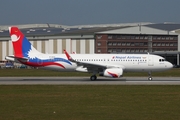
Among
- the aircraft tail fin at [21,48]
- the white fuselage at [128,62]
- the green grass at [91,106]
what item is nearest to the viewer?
the green grass at [91,106]

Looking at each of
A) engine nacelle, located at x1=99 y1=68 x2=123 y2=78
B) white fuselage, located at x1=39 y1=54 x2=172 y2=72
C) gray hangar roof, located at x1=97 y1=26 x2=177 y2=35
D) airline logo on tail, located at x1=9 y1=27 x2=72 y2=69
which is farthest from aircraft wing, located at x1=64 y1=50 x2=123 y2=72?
gray hangar roof, located at x1=97 y1=26 x2=177 y2=35

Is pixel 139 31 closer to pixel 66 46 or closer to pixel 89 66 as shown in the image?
pixel 66 46

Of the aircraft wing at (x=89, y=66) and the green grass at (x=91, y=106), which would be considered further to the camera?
the aircraft wing at (x=89, y=66)

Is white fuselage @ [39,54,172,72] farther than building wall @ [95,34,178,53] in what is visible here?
No

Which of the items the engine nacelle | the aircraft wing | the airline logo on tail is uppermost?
the airline logo on tail

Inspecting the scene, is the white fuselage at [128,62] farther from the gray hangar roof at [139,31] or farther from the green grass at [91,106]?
the gray hangar roof at [139,31]

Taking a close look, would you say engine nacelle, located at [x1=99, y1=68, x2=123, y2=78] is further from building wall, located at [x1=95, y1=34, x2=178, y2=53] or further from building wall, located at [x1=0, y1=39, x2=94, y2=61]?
building wall, located at [x1=95, y1=34, x2=178, y2=53]

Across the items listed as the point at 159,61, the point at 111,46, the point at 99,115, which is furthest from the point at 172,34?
the point at 99,115

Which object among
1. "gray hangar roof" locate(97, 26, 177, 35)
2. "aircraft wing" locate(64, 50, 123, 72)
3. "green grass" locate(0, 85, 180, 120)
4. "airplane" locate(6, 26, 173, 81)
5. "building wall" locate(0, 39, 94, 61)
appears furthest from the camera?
"gray hangar roof" locate(97, 26, 177, 35)

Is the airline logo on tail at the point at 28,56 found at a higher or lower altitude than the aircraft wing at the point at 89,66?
higher

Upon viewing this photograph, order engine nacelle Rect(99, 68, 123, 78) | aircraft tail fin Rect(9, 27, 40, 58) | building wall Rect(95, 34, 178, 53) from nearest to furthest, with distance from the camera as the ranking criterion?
engine nacelle Rect(99, 68, 123, 78), aircraft tail fin Rect(9, 27, 40, 58), building wall Rect(95, 34, 178, 53)

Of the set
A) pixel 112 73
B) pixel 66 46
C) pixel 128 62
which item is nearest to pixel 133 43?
pixel 66 46

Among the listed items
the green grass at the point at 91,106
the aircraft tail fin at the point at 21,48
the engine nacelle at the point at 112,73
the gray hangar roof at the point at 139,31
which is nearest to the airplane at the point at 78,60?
the aircraft tail fin at the point at 21,48

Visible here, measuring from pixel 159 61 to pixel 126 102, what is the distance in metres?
24.1
